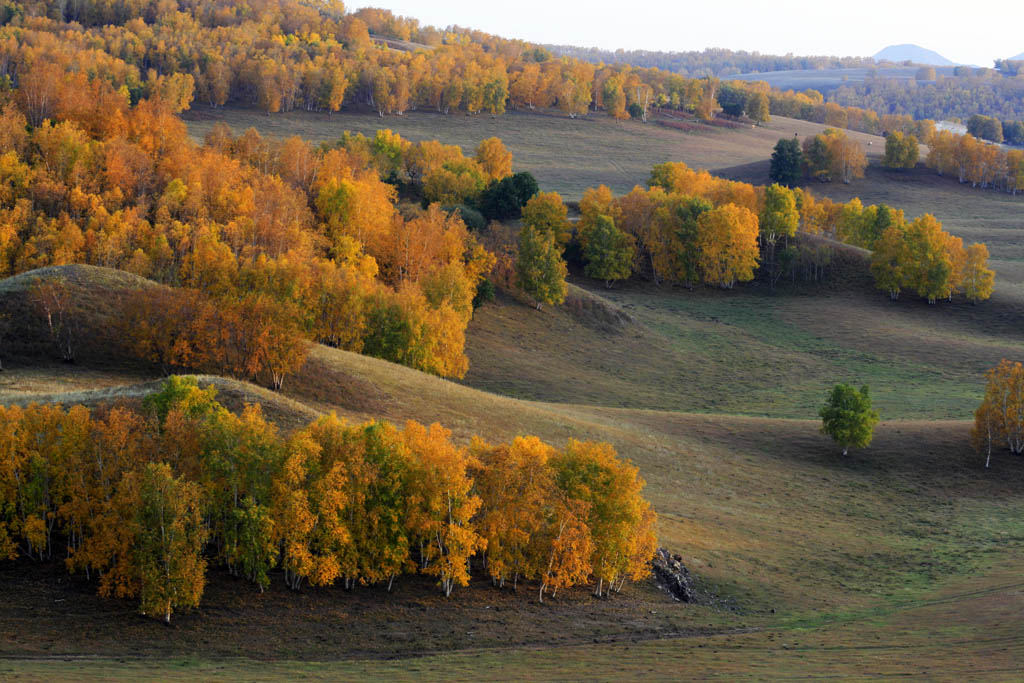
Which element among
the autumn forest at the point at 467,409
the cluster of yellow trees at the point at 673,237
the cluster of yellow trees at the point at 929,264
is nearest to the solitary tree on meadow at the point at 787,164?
the autumn forest at the point at 467,409

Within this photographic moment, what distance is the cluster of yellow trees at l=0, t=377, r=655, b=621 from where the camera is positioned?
1622 inches

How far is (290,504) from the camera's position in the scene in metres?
43.0

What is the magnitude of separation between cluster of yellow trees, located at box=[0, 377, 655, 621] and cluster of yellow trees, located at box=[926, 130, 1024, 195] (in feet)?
577

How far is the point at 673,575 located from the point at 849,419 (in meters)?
32.8

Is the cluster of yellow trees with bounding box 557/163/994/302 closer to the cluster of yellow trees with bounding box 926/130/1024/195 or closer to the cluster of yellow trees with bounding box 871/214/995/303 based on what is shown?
the cluster of yellow trees with bounding box 871/214/995/303

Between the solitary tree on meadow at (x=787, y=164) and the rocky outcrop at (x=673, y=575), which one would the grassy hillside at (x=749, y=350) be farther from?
the solitary tree on meadow at (x=787, y=164)

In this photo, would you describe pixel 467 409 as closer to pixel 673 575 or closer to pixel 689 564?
pixel 689 564

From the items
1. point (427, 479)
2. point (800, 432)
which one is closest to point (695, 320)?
point (800, 432)

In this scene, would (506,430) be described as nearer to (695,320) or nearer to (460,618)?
(460,618)

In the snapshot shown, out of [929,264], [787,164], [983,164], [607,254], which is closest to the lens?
[929,264]

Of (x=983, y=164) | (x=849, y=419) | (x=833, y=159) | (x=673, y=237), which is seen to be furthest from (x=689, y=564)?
(x=983, y=164)

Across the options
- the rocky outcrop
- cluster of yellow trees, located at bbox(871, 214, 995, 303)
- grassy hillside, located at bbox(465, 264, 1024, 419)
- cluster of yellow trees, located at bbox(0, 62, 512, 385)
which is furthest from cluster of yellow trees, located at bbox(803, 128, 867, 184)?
the rocky outcrop

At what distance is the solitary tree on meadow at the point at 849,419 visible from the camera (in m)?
75.8

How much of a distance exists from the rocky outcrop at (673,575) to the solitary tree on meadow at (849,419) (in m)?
30.5
